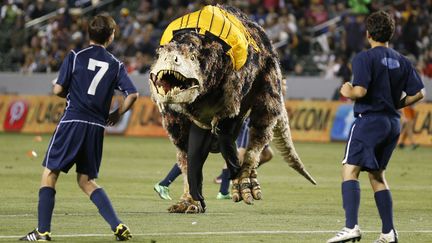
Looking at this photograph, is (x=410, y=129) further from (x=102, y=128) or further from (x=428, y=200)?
(x=102, y=128)

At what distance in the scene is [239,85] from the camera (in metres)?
11.6

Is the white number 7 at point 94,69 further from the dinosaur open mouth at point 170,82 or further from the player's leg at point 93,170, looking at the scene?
the dinosaur open mouth at point 170,82

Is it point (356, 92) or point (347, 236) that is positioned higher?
point (356, 92)

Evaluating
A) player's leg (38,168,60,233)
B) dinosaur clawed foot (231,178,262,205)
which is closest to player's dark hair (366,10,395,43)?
dinosaur clawed foot (231,178,262,205)

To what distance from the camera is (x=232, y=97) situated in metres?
11.5

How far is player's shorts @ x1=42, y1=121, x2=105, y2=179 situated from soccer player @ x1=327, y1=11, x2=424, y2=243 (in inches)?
91.2

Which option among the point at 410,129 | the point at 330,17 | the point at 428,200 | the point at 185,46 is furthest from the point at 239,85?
the point at 330,17

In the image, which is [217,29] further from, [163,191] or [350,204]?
[163,191]

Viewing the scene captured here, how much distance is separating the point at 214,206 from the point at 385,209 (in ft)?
13.2

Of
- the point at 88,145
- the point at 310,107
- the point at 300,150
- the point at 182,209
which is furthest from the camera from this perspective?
the point at 310,107

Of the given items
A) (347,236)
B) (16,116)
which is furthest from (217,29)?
(16,116)

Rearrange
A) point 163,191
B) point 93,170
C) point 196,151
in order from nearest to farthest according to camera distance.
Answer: point 93,170 → point 196,151 → point 163,191

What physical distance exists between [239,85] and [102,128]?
2.05 m

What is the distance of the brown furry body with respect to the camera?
1077 cm
